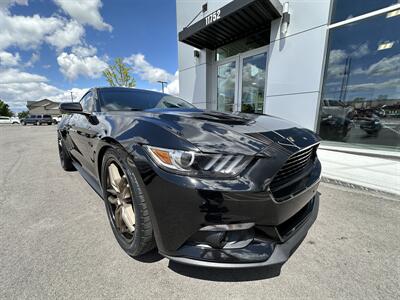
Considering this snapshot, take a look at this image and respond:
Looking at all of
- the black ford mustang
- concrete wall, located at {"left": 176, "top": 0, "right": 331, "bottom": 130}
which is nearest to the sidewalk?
concrete wall, located at {"left": 176, "top": 0, "right": 331, "bottom": 130}

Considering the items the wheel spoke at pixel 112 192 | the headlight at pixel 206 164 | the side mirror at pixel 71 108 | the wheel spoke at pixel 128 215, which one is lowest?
the wheel spoke at pixel 128 215

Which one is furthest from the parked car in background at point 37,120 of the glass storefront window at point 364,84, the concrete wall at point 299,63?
the glass storefront window at point 364,84

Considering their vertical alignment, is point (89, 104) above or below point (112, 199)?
above

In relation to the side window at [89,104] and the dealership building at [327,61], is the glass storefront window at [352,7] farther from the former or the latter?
the side window at [89,104]

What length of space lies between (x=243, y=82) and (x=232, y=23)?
2.03m

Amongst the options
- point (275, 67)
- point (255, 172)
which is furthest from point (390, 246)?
point (275, 67)

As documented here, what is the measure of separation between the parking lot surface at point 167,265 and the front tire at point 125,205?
0.49 ft

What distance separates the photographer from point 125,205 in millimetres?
1801

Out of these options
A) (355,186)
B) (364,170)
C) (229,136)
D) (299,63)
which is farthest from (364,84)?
(229,136)

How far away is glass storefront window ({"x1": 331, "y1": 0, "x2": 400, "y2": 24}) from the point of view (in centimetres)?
465

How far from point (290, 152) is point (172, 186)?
862 millimetres

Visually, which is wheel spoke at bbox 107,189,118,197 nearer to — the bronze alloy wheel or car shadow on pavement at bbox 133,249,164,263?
the bronze alloy wheel

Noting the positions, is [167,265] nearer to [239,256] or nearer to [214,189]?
[239,256]

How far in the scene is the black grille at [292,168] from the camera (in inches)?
53.1
